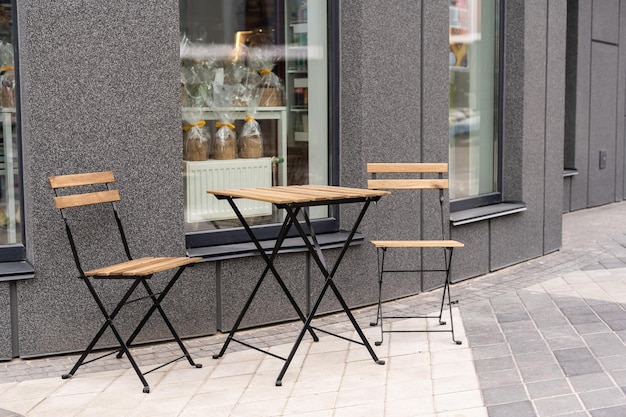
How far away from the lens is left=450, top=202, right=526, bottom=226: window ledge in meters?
7.70

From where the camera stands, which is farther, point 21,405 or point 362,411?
point 21,405

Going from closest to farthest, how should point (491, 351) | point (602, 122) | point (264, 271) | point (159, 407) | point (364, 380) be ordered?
point (159, 407)
point (364, 380)
point (264, 271)
point (491, 351)
point (602, 122)

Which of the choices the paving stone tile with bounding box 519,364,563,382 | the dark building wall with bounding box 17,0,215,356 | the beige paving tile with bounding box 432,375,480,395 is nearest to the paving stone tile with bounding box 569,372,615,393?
the paving stone tile with bounding box 519,364,563,382

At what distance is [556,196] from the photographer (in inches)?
370

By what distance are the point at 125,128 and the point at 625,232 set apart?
6.87 meters

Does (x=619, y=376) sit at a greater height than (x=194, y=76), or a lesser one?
lesser

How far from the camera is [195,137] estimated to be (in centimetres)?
637

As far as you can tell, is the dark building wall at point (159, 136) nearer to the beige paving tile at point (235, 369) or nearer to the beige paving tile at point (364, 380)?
the beige paving tile at point (235, 369)

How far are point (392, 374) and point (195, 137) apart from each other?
223cm

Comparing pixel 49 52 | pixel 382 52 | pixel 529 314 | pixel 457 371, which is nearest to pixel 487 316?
pixel 529 314

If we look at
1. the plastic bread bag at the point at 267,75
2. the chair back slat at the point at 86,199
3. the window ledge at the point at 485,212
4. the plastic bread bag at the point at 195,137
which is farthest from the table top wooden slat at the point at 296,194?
the window ledge at the point at 485,212

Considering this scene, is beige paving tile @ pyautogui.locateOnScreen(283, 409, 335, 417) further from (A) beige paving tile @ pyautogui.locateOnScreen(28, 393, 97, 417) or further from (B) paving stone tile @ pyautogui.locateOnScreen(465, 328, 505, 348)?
(B) paving stone tile @ pyautogui.locateOnScreen(465, 328, 505, 348)

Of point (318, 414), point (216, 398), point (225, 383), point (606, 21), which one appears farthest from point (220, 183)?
point (606, 21)

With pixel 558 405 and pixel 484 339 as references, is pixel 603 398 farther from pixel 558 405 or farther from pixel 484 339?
pixel 484 339
